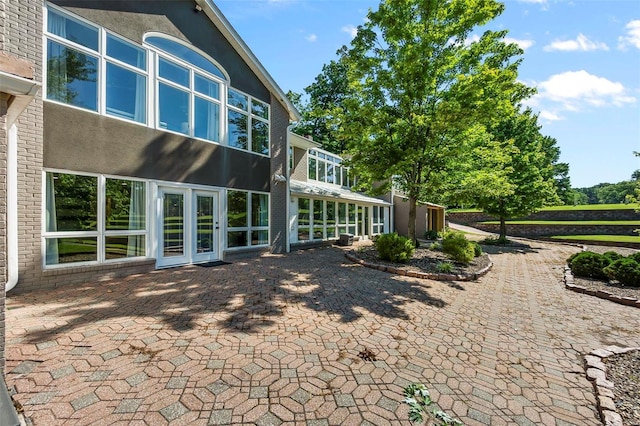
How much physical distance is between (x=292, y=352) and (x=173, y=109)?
838cm

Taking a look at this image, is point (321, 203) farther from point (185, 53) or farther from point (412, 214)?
point (185, 53)

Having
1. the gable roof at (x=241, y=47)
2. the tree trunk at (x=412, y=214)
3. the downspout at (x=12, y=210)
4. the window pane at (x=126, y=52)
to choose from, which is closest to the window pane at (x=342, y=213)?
the tree trunk at (x=412, y=214)

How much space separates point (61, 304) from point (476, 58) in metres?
13.6

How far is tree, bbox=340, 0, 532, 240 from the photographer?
31.1 feet

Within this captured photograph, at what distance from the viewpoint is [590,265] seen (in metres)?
9.17

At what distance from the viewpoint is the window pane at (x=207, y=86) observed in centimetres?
964

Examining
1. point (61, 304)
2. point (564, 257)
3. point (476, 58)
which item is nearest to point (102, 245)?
point (61, 304)

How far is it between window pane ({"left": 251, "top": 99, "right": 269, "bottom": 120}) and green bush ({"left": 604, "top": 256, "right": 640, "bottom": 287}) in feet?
42.4

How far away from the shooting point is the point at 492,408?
9.41 feet

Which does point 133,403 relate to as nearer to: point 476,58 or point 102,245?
point 102,245

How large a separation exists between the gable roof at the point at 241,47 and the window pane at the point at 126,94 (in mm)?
3697

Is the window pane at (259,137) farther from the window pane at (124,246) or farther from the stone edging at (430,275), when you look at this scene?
the stone edging at (430,275)

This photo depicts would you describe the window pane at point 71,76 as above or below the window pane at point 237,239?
above

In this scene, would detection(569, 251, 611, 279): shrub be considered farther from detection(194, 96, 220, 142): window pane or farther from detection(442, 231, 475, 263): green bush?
detection(194, 96, 220, 142): window pane
